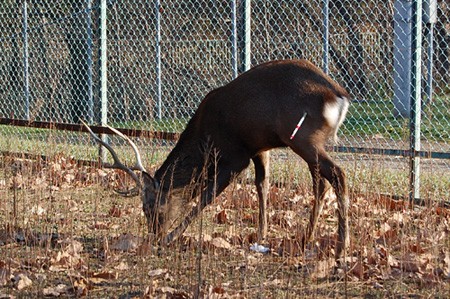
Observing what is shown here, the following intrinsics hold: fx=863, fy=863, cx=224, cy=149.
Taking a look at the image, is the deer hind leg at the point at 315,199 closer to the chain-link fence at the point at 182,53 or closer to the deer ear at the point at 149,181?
the deer ear at the point at 149,181

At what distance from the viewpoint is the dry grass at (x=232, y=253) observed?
5363mm

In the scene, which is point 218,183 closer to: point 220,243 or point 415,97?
point 220,243

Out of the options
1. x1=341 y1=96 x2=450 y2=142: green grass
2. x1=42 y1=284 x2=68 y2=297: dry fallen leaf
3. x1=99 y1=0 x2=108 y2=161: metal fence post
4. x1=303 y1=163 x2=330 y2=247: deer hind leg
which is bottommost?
x1=341 y1=96 x2=450 y2=142: green grass

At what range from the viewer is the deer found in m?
6.61

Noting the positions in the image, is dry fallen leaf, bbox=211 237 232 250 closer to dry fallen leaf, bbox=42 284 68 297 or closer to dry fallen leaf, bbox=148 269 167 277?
dry fallen leaf, bbox=148 269 167 277

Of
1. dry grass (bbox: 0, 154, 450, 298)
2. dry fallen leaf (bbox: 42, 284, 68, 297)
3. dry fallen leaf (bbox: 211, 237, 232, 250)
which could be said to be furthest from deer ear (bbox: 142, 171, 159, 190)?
dry fallen leaf (bbox: 42, 284, 68, 297)

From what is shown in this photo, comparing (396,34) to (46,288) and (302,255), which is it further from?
(46,288)

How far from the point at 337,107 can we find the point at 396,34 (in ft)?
9.21

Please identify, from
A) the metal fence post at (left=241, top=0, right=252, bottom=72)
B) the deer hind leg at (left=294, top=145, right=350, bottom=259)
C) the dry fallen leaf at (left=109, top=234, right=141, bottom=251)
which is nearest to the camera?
the deer hind leg at (left=294, top=145, right=350, bottom=259)

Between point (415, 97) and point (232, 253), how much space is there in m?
2.55

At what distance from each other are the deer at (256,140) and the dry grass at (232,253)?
238 millimetres

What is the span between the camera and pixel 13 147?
12367 millimetres

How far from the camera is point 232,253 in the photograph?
6309mm

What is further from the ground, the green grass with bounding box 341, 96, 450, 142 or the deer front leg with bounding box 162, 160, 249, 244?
the deer front leg with bounding box 162, 160, 249, 244
